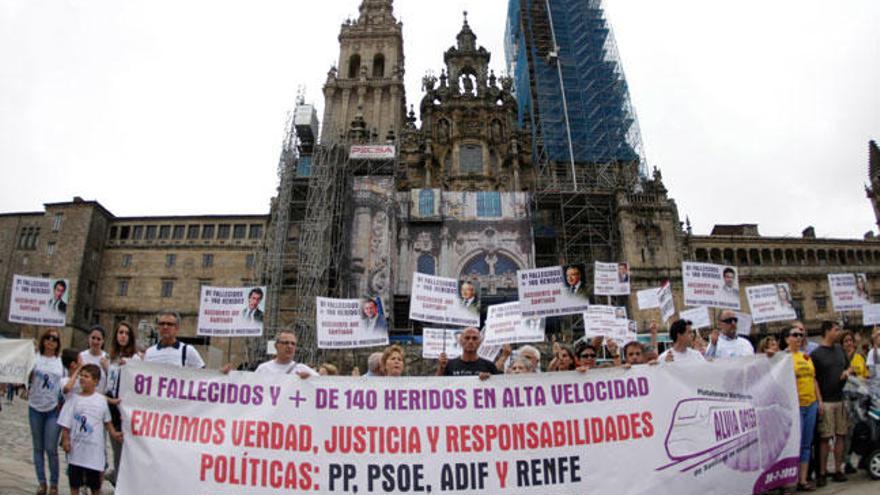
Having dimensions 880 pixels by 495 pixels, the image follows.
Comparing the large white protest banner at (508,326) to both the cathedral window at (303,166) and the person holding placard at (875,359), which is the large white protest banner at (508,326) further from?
the cathedral window at (303,166)

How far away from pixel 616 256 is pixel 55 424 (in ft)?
117

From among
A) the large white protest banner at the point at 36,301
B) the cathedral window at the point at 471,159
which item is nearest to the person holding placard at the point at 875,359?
the large white protest banner at the point at 36,301

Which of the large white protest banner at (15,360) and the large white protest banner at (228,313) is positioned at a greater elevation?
the large white protest banner at (228,313)

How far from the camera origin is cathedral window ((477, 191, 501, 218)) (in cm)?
3803

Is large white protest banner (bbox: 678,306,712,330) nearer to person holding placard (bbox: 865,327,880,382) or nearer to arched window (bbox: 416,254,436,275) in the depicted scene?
person holding placard (bbox: 865,327,880,382)

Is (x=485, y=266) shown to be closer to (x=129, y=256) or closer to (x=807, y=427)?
(x=807, y=427)

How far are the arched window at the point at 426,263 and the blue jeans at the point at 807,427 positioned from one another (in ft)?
98.6

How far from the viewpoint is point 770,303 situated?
14.8 metres

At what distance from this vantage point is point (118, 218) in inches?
1893

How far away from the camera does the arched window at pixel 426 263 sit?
36969 millimetres

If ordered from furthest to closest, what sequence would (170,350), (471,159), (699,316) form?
(471,159) → (699,316) → (170,350)

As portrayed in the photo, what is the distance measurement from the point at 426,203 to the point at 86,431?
3305 cm

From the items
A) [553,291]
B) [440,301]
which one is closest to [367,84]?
[440,301]

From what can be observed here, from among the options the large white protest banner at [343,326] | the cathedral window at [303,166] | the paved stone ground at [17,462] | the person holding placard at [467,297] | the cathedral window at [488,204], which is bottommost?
the paved stone ground at [17,462]
